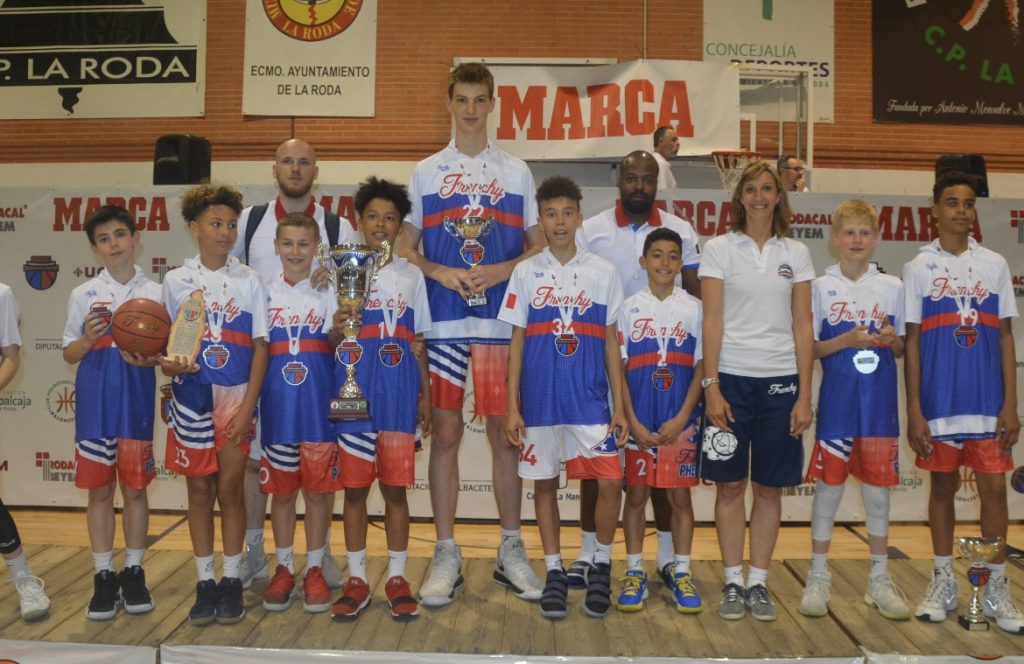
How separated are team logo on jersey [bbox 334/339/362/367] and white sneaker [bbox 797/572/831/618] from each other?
225 centimetres

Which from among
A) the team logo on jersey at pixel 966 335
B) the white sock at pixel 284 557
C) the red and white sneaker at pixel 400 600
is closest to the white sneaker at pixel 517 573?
the red and white sneaker at pixel 400 600

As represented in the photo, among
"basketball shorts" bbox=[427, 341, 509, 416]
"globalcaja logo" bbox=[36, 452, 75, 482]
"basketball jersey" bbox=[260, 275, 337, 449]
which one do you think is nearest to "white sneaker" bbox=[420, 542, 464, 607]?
"basketball shorts" bbox=[427, 341, 509, 416]

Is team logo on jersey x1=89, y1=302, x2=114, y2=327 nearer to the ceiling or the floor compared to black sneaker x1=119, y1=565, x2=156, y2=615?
nearer to the ceiling

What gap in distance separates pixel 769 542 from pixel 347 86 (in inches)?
289

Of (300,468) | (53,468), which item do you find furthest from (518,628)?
(53,468)

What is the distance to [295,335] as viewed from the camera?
365 centimetres

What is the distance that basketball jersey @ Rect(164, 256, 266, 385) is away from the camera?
141 inches

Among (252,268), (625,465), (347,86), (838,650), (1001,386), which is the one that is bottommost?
(838,650)

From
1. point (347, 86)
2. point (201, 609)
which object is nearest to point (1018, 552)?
point (201, 609)

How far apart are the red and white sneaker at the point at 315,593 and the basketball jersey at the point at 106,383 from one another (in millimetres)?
937

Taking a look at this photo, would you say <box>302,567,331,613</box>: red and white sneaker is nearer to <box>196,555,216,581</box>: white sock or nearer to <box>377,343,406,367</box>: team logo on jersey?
<box>196,555,216,581</box>: white sock

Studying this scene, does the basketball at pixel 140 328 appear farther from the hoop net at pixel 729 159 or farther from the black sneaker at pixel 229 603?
the hoop net at pixel 729 159

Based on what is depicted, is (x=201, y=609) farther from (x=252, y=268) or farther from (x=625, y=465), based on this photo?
(x=625, y=465)

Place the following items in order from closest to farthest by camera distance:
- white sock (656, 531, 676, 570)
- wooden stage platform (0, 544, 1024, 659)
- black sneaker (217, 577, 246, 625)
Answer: wooden stage platform (0, 544, 1024, 659), black sneaker (217, 577, 246, 625), white sock (656, 531, 676, 570)
